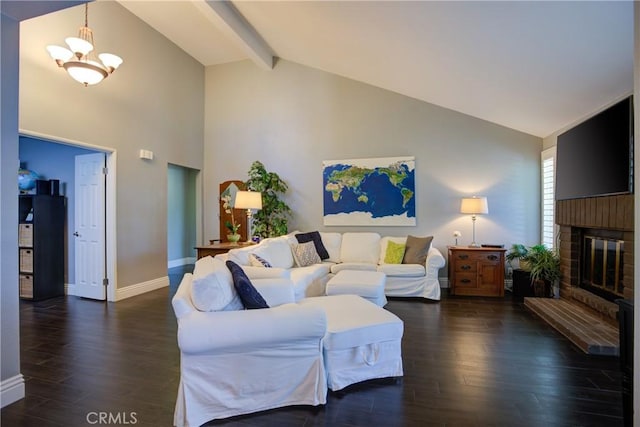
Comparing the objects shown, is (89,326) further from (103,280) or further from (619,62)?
(619,62)

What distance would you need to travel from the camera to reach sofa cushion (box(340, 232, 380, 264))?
5.06 m

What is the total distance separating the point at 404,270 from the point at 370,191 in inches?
61.9

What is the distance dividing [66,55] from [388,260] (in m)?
4.54

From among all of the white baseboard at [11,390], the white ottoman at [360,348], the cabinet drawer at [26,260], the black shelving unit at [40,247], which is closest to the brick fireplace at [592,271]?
the white ottoman at [360,348]

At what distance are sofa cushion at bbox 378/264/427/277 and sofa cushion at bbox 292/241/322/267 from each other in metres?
0.98

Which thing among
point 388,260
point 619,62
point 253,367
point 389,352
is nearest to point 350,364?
point 389,352

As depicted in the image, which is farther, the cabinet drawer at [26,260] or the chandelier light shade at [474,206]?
the chandelier light shade at [474,206]

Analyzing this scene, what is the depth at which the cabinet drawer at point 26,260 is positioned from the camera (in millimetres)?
4492

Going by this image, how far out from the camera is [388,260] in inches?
190

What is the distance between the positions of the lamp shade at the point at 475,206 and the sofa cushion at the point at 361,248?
4.55 feet

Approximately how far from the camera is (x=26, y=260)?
453cm

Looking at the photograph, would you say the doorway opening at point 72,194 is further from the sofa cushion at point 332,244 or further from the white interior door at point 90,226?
the sofa cushion at point 332,244

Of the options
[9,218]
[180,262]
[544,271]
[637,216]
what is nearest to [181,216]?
[180,262]

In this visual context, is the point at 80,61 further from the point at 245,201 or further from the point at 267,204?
the point at 267,204
